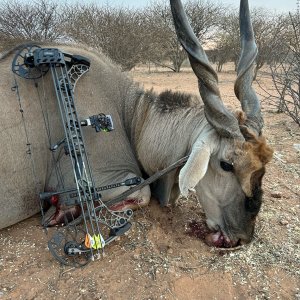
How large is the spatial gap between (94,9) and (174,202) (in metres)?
13.6

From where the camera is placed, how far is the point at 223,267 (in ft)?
10.0

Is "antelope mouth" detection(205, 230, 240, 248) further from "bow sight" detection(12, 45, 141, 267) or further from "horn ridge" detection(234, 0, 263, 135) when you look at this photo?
"horn ridge" detection(234, 0, 263, 135)

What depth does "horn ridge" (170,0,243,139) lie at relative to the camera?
3035mm

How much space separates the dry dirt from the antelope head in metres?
0.25

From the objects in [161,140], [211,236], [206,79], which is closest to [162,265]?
[211,236]

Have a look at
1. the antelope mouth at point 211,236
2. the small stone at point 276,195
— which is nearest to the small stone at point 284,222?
the small stone at point 276,195

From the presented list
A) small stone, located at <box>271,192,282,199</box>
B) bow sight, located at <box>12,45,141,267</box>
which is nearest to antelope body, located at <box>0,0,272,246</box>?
bow sight, located at <box>12,45,141,267</box>

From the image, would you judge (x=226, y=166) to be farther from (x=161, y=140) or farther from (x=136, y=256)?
(x=136, y=256)

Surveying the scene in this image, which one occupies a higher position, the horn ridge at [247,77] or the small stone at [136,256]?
the horn ridge at [247,77]

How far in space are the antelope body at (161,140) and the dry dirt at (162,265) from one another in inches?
7.5

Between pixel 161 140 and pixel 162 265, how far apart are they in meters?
1.13

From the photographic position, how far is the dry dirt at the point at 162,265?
283 centimetres

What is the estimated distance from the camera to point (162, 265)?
307 cm

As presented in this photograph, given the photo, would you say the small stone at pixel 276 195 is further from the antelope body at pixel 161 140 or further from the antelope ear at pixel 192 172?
the antelope ear at pixel 192 172
